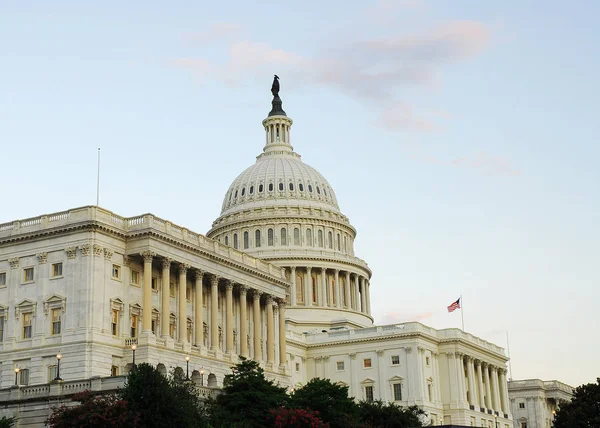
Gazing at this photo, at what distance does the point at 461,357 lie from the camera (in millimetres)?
144250

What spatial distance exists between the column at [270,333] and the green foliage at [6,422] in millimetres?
41944

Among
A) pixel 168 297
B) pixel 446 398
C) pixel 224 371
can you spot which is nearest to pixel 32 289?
pixel 168 297

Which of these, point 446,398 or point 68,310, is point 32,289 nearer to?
point 68,310

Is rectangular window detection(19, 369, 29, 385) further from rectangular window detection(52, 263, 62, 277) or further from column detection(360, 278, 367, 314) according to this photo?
column detection(360, 278, 367, 314)

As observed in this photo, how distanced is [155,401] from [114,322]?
27.3 metres

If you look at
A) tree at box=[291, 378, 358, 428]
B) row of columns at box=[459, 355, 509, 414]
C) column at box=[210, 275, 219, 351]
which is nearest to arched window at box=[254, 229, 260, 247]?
row of columns at box=[459, 355, 509, 414]

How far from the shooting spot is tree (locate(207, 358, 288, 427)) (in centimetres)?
7238

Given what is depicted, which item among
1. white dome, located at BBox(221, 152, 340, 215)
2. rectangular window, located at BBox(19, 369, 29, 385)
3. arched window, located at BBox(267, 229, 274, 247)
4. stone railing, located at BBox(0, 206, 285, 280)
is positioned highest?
white dome, located at BBox(221, 152, 340, 215)

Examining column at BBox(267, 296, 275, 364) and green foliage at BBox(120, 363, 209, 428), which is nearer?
green foliage at BBox(120, 363, 209, 428)

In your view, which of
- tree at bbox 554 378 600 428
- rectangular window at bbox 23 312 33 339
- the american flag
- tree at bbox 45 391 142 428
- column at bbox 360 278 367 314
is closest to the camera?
tree at bbox 45 391 142 428

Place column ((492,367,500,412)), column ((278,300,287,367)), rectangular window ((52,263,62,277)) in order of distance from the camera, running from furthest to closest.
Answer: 1. column ((492,367,500,412))
2. column ((278,300,287,367))
3. rectangular window ((52,263,62,277))

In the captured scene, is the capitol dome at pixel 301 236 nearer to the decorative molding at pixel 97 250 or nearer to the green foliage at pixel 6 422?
the decorative molding at pixel 97 250

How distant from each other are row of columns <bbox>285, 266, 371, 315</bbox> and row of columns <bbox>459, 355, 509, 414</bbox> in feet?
75.5

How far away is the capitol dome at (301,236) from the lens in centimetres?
16050
